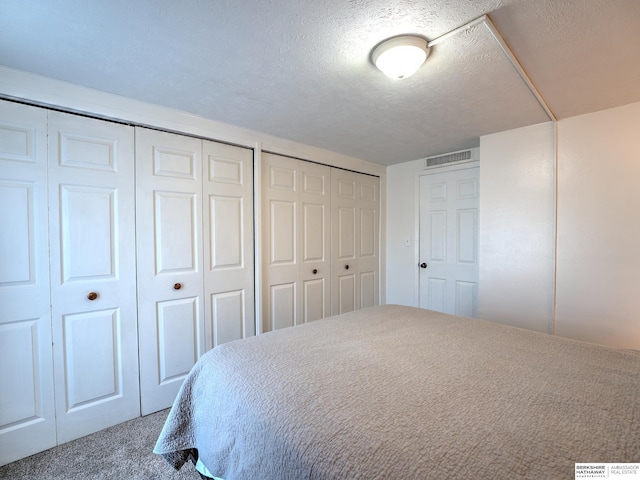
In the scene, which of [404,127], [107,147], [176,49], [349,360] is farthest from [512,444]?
[107,147]

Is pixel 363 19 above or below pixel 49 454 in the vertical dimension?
above

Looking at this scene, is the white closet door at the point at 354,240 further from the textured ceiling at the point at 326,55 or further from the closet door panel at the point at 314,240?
the textured ceiling at the point at 326,55

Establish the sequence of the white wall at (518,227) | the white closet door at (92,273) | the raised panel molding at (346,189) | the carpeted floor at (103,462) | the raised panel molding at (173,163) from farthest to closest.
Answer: the raised panel molding at (346,189) → the white wall at (518,227) → the raised panel molding at (173,163) → the white closet door at (92,273) → the carpeted floor at (103,462)

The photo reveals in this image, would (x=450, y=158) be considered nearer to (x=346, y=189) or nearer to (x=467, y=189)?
(x=467, y=189)

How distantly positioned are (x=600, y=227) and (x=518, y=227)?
1.67 ft

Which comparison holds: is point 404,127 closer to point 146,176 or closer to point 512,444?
point 146,176

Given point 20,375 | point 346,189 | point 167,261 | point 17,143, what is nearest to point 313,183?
point 346,189

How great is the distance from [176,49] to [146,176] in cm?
99

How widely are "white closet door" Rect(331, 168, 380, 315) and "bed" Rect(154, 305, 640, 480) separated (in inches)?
72.5

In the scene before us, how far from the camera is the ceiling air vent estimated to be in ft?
10.1

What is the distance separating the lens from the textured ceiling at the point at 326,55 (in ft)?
3.96

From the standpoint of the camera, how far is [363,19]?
125 centimetres

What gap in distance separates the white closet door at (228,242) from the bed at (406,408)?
1.03 meters

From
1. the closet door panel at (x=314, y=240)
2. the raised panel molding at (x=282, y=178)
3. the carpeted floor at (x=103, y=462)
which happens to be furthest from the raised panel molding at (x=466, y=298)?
the carpeted floor at (x=103, y=462)
